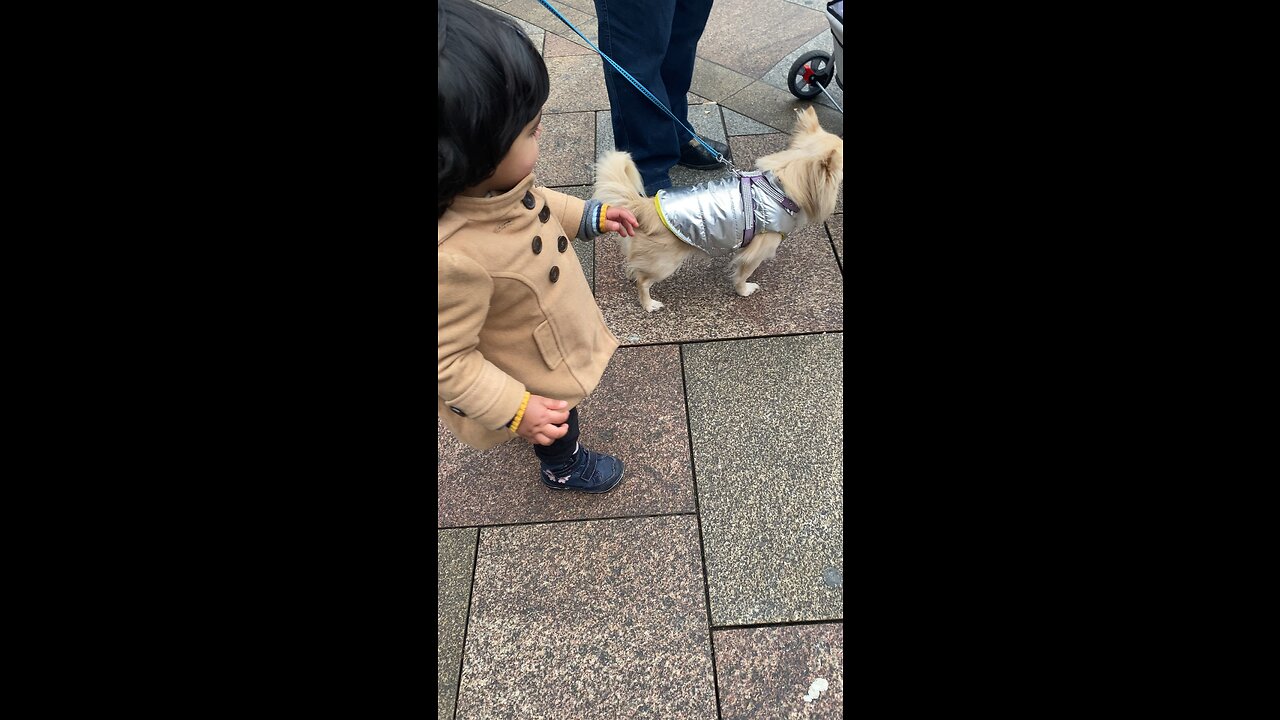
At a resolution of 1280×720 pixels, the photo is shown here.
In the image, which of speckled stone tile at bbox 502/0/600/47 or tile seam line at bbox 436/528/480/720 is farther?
speckled stone tile at bbox 502/0/600/47

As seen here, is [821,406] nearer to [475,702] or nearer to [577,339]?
[577,339]

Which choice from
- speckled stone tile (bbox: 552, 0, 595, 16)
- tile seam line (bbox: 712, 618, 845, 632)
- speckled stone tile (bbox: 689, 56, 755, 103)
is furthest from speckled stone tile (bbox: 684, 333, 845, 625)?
speckled stone tile (bbox: 552, 0, 595, 16)

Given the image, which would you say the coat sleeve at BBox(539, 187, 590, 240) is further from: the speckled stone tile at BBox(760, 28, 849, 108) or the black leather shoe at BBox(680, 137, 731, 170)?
the speckled stone tile at BBox(760, 28, 849, 108)

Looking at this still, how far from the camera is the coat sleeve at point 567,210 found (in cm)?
201

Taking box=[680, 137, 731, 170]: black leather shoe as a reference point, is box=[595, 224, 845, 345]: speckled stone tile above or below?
below

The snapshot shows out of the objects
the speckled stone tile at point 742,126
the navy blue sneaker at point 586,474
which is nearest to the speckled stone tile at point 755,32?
the speckled stone tile at point 742,126

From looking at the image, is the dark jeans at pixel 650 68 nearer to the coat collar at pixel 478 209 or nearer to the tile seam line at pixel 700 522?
the tile seam line at pixel 700 522

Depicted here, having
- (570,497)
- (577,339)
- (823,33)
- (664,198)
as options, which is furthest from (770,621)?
(823,33)

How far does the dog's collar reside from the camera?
262cm

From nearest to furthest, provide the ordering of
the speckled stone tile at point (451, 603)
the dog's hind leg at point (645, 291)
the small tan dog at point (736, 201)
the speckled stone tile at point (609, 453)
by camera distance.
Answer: the speckled stone tile at point (451, 603)
the speckled stone tile at point (609, 453)
the small tan dog at point (736, 201)
the dog's hind leg at point (645, 291)

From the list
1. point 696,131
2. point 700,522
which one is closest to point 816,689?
point 700,522

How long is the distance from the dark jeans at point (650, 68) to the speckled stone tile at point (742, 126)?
0.37m

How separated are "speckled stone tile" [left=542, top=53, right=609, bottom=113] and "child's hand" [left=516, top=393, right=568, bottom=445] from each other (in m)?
2.84

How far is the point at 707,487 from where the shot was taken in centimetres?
233
